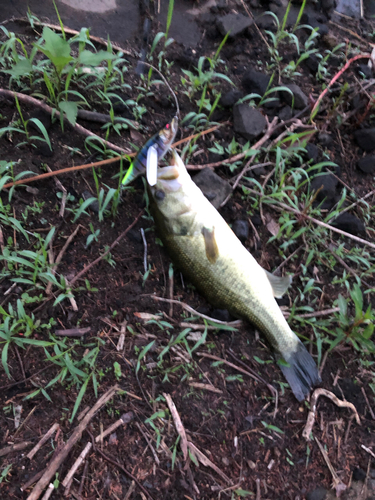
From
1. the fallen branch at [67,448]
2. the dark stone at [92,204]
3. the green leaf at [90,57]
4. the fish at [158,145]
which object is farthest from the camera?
the dark stone at [92,204]

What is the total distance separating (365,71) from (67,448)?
5091mm

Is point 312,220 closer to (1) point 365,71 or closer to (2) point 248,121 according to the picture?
(2) point 248,121

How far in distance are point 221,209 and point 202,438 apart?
76.5 inches

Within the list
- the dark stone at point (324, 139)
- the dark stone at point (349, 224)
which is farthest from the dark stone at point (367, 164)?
the dark stone at point (349, 224)

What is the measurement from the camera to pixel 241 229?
10.2ft

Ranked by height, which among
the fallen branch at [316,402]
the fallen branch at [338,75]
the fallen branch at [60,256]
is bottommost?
the fallen branch at [316,402]

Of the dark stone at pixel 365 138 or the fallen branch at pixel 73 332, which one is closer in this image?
the fallen branch at pixel 73 332

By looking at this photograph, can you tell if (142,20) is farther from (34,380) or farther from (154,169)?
(34,380)

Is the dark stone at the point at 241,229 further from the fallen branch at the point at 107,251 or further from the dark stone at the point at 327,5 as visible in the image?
the dark stone at the point at 327,5

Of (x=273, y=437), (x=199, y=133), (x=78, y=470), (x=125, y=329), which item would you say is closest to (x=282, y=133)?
(x=199, y=133)

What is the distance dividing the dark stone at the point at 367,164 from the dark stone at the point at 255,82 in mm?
1364

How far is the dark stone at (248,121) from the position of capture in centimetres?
342

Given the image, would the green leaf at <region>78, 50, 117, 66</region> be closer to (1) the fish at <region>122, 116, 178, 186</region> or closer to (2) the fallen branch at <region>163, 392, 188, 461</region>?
(1) the fish at <region>122, 116, 178, 186</region>

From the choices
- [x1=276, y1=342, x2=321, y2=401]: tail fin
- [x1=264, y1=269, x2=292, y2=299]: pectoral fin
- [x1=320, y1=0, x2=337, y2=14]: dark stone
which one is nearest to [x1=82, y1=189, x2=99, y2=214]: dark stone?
[x1=264, y1=269, x2=292, y2=299]: pectoral fin
